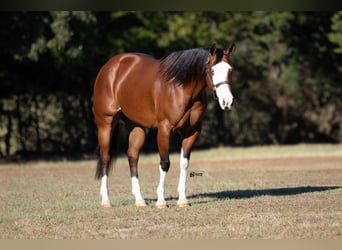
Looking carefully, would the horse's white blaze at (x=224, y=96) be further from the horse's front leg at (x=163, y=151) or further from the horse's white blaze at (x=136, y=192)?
the horse's white blaze at (x=136, y=192)

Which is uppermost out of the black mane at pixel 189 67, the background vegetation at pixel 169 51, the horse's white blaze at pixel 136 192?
the black mane at pixel 189 67

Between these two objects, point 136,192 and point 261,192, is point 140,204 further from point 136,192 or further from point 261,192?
point 261,192

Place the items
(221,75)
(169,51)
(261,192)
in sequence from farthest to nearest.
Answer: (169,51) < (261,192) < (221,75)

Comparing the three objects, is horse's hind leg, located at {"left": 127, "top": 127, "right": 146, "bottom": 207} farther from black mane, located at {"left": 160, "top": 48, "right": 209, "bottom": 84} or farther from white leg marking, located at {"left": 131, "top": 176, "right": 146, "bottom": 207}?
black mane, located at {"left": 160, "top": 48, "right": 209, "bottom": 84}

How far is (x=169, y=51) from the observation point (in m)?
30.2

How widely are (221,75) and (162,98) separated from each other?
1.05 metres

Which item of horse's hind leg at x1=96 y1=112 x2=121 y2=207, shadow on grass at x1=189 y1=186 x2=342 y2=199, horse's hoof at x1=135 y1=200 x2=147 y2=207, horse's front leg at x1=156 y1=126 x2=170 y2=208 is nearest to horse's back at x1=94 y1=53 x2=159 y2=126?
horse's hind leg at x1=96 y1=112 x2=121 y2=207

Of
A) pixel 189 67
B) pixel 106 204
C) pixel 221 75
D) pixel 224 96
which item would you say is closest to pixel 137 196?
pixel 106 204

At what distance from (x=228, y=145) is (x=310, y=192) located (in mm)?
19494

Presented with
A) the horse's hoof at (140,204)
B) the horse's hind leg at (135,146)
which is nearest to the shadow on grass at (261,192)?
the horse's hind leg at (135,146)

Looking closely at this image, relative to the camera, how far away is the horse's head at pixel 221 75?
9727 mm

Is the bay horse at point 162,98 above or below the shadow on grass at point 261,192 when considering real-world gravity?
above

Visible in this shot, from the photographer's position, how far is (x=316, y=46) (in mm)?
33500

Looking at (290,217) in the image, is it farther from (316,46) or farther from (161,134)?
(316,46)
